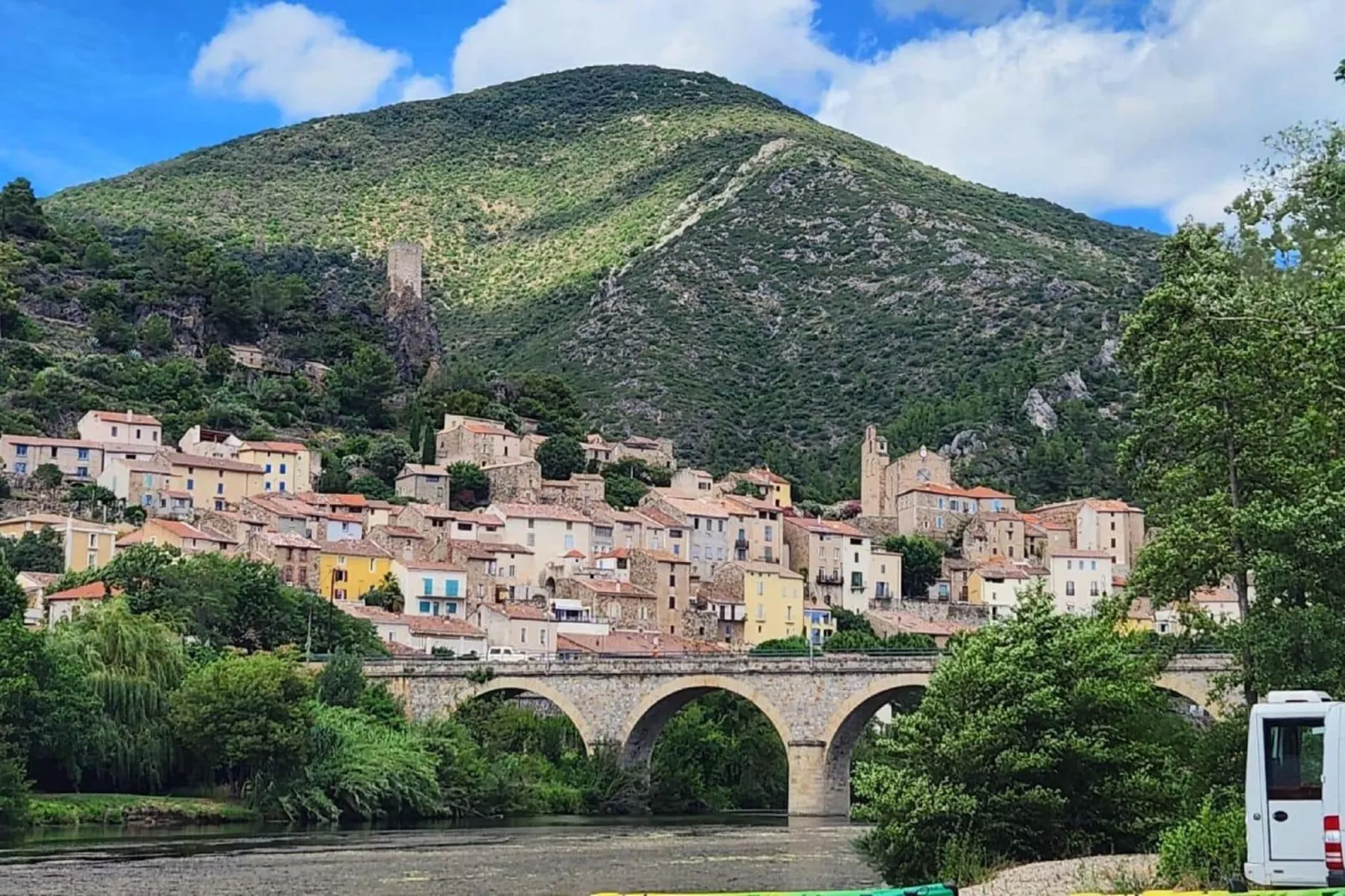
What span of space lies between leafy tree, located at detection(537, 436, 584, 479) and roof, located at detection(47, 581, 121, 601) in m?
43.1

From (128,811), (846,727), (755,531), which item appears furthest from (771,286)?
(128,811)

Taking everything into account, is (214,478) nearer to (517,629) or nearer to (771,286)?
(517,629)

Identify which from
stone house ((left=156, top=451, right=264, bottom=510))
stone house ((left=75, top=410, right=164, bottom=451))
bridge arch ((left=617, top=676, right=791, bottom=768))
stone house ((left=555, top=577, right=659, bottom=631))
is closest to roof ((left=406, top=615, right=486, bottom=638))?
stone house ((left=555, top=577, right=659, bottom=631))

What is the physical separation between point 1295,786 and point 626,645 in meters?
60.4

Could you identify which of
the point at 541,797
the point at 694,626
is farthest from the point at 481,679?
the point at 694,626

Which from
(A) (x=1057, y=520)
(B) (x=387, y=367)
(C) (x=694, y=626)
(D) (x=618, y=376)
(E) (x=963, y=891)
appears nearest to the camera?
(E) (x=963, y=891)

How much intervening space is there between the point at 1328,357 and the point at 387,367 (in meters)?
99.8

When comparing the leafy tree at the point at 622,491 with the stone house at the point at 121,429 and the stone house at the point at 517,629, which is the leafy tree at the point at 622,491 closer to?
the stone house at the point at 517,629

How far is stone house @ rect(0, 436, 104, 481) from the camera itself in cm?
9044

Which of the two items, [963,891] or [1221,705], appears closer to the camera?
[963,891]

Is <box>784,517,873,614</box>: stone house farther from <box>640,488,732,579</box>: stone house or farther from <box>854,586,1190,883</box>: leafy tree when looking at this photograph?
<box>854,586,1190,883</box>: leafy tree

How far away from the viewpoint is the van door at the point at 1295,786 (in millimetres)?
16625

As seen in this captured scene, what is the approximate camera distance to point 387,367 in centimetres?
11869

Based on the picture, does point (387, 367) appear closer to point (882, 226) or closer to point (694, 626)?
point (694, 626)
